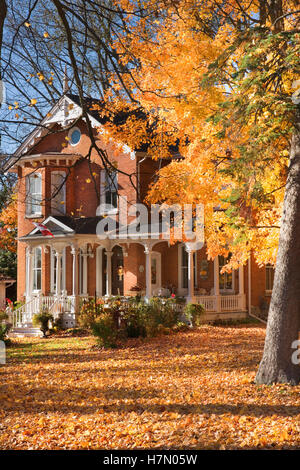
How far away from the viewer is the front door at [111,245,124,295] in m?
23.4

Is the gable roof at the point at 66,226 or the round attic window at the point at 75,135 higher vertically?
the round attic window at the point at 75,135

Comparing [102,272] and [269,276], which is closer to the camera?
[269,276]

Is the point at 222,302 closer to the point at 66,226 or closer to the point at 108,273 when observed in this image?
the point at 108,273

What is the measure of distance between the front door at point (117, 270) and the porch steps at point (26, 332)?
4.30m

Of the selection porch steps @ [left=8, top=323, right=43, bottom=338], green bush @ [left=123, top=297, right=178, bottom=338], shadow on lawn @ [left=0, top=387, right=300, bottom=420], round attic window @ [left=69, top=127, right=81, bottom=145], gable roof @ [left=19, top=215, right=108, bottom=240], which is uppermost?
round attic window @ [left=69, top=127, right=81, bottom=145]

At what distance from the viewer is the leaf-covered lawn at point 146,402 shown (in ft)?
21.0

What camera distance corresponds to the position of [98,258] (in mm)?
23828

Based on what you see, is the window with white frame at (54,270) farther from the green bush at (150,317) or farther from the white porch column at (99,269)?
the green bush at (150,317)

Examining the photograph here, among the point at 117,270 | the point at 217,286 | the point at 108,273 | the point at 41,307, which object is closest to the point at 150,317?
the point at 217,286

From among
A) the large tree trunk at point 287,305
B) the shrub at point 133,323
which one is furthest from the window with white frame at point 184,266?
the large tree trunk at point 287,305

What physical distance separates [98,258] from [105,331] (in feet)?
30.1

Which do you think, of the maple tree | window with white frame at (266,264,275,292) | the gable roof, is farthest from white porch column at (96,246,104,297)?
the maple tree

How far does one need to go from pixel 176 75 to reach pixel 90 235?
29.9 ft

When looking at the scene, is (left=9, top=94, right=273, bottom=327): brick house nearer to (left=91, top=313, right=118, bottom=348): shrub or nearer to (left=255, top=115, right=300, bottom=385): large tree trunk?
(left=91, top=313, right=118, bottom=348): shrub
